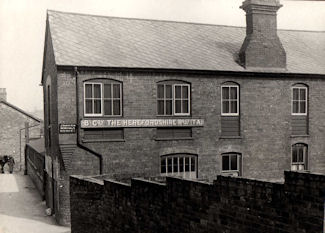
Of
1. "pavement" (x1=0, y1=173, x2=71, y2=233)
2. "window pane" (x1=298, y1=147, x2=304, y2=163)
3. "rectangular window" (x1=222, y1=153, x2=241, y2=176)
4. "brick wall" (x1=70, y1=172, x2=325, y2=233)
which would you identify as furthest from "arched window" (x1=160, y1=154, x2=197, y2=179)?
"brick wall" (x1=70, y1=172, x2=325, y2=233)

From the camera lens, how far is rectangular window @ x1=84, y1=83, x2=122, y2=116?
15828 millimetres

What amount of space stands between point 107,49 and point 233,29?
792 cm

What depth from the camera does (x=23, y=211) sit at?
18.7 m

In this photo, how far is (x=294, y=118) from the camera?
18812 mm

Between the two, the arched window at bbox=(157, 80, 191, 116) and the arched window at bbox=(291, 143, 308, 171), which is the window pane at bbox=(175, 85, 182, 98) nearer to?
the arched window at bbox=(157, 80, 191, 116)

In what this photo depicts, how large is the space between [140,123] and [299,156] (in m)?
8.03

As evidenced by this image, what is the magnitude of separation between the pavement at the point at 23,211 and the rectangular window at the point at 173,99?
6.18 meters

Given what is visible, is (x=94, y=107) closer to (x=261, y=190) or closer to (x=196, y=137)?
(x=196, y=137)

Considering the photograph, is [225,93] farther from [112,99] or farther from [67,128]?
[67,128]

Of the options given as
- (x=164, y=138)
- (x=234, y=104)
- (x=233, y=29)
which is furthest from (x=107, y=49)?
(x=233, y=29)

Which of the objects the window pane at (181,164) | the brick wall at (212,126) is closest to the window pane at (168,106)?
the brick wall at (212,126)

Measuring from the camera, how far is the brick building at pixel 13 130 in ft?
119

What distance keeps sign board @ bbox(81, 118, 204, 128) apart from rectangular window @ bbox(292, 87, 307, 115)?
485 centimetres

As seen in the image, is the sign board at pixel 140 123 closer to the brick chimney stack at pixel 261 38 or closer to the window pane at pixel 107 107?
the window pane at pixel 107 107
